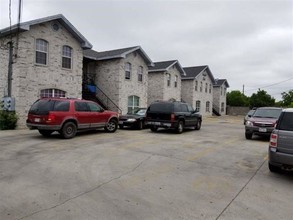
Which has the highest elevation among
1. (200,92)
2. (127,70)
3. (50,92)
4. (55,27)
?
(55,27)

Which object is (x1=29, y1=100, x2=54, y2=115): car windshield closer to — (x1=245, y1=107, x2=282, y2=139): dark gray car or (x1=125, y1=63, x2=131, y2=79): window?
(x1=245, y1=107, x2=282, y2=139): dark gray car

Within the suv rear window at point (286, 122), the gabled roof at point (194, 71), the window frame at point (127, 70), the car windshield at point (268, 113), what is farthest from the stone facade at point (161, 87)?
the suv rear window at point (286, 122)

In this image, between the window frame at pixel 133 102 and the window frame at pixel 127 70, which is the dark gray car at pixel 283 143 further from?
the window frame at pixel 133 102

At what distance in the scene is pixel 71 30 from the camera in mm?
18609

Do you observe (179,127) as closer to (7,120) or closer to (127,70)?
(7,120)

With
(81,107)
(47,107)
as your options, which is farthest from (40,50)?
(47,107)

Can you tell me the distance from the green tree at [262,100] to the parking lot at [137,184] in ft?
158

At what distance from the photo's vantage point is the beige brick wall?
2292 cm

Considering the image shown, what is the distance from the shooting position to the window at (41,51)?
17047 mm

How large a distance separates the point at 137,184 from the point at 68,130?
7061 mm

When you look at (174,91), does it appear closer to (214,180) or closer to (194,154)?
(194,154)

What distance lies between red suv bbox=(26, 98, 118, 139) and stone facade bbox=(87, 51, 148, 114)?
9.65 meters

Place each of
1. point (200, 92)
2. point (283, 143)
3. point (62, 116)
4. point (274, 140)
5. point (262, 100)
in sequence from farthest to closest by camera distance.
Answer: point (262, 100) → point (200, 92) → point (62, 116) → point (274, 140) → point (283, 143)

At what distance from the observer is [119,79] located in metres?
22.8
